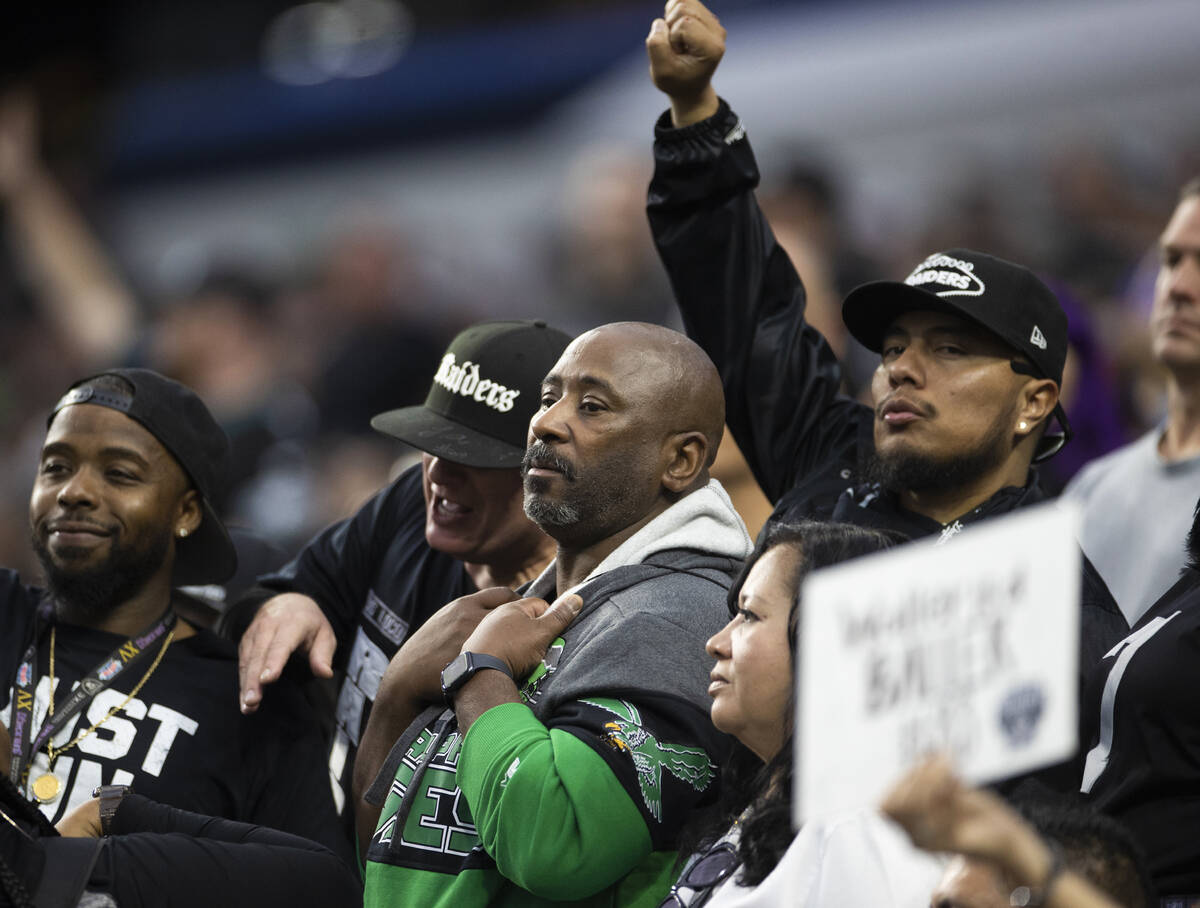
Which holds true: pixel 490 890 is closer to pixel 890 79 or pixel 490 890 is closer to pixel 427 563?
pixel 427 563

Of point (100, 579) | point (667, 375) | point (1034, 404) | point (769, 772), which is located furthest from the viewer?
point (100, 579)

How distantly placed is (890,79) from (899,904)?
300 inches

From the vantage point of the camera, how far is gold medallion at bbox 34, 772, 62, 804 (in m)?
3.17

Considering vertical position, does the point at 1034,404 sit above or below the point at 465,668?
above

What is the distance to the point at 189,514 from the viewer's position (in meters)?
3.62

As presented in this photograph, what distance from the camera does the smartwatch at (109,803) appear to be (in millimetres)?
2887

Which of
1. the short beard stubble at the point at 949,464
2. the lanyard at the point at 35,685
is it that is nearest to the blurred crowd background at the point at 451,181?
the short beard stubble at the point at 949,464

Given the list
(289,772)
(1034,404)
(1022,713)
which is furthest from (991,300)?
(1022,713)

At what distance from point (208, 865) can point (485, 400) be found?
1245mm

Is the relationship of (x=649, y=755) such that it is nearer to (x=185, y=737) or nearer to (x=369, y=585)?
(x=185, y=737)

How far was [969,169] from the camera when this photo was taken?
8.91 metres

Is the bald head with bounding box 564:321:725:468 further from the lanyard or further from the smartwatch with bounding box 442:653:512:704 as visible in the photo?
the lanyard

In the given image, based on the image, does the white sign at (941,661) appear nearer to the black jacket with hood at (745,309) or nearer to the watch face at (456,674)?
the watch face at (456,674)

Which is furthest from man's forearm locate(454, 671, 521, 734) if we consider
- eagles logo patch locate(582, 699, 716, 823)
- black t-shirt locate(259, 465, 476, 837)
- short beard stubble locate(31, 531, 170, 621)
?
short beard stubble locate(31, 531, 170, 621)
